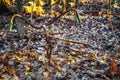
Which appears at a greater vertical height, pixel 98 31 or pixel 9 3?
pixel 9 3

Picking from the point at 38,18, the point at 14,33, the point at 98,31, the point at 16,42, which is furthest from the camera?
the point at 38,18

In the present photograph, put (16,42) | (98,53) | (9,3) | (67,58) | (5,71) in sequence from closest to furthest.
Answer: (5,71) → (67,58) → (98,53) → (16,42) → (9,3)

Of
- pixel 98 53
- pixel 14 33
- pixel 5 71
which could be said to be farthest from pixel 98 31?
pixel 5 71

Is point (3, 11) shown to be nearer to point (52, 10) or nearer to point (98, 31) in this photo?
point (52, 10)

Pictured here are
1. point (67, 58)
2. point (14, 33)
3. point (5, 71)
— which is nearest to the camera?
point (5, 71)

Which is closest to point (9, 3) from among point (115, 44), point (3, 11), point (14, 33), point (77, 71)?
point (3, 11)

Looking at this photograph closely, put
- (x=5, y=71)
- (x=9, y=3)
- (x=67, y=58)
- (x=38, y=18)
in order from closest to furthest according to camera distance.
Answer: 1. (x=5, y=71)
2. (x=67, y=58)
3. (x=38, y=18)
4. (x=9, y=3)

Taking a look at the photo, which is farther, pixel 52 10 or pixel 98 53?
pixel 52 10

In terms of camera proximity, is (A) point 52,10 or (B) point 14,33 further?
(A) point 52,10

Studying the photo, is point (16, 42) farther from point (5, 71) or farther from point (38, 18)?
point (38, 18)
